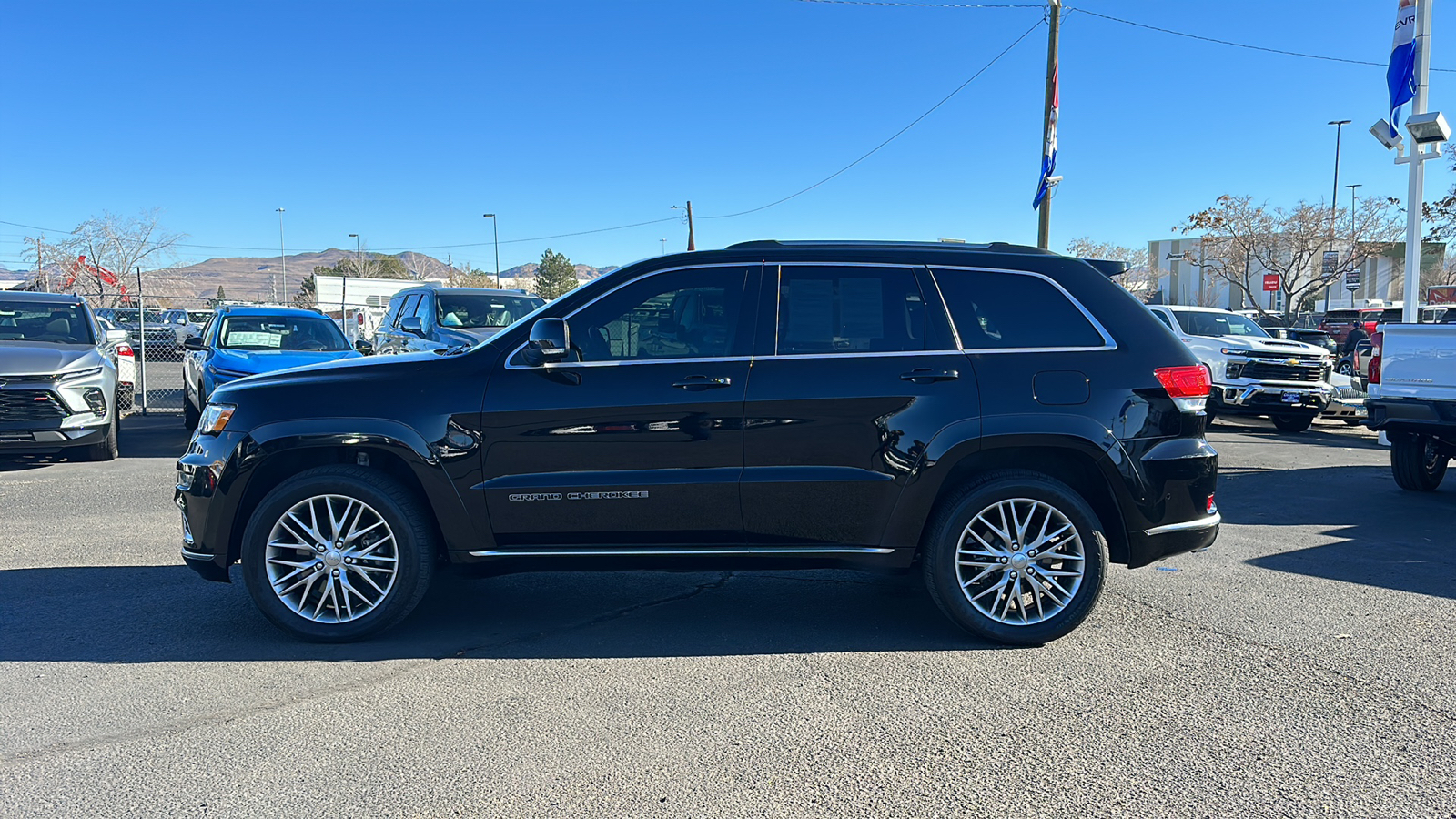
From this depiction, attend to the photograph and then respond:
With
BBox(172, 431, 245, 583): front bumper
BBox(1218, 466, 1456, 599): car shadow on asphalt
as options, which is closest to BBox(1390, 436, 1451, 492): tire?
BBox(1218, 466, 1456, 599): car shadow on asphalt

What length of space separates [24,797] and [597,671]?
6.81 ft

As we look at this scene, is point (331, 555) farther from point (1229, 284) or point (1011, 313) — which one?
point (1229, 284)

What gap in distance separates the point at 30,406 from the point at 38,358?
1.68ft

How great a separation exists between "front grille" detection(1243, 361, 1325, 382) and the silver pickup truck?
603 cm

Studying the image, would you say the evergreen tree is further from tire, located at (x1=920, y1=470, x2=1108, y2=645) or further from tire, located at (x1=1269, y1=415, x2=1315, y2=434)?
tire, located at (x1=920, y1=470, x2=1108, y2=645)

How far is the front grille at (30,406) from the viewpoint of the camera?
32.2 ft

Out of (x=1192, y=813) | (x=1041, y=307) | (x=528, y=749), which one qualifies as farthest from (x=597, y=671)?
(x=1041, y=307)

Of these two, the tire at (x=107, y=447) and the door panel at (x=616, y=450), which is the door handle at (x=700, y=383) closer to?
the door panel at (x=616, y=450)

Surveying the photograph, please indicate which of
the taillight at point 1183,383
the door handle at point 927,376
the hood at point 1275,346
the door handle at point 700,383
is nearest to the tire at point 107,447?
the door handle at point 700,383

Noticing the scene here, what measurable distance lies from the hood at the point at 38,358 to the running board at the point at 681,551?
778 centimetres

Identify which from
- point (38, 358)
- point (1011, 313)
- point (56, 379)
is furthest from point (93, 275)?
point (1011, 313)

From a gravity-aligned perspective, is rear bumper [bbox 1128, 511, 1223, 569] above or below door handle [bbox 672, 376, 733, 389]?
below

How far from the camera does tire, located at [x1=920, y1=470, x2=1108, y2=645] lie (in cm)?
470

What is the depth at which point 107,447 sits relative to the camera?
10.7 metres
